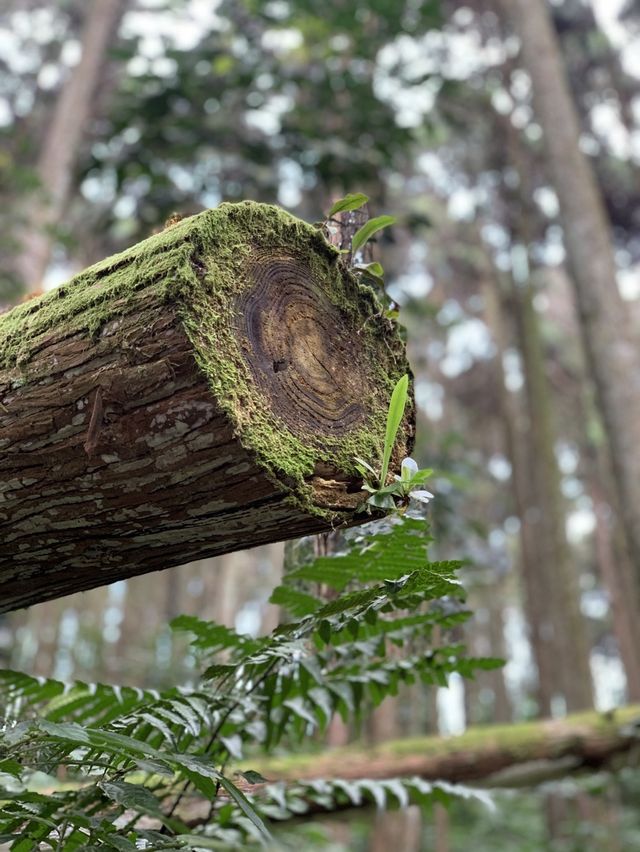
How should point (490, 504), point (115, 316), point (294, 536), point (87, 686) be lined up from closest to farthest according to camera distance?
point (115, 316) → point (294, 536) → point (87, 686) → point (490, 504)

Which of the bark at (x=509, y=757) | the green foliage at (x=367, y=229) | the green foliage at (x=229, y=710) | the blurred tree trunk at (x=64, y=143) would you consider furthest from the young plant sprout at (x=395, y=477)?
the blurred tree trunk at (x=64, y=143)

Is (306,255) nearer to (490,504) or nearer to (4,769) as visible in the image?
(4,769)

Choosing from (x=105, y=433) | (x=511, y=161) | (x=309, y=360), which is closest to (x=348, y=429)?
(x=309, y=360)

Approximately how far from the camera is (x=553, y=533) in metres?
9.21

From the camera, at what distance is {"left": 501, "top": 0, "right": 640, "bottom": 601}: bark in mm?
4957

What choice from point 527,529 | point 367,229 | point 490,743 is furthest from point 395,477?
point 527,529

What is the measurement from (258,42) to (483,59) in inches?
230

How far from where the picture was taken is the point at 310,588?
238 cm

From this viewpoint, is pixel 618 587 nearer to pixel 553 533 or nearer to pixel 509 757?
pixel 553 533

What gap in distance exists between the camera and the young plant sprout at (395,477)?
145 cm

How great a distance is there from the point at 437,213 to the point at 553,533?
28.0 ft

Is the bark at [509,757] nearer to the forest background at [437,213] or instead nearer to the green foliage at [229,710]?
the forest background at [437,213]

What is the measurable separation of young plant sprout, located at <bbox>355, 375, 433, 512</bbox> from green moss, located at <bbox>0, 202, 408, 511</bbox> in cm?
4

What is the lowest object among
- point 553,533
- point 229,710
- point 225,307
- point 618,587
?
point 229,710
